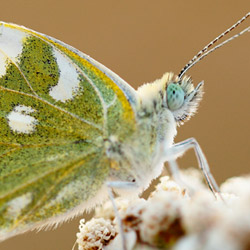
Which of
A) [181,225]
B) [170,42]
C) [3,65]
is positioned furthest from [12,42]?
[170,42]

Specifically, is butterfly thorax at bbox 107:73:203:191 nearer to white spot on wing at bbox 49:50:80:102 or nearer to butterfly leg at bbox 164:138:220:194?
butterfly leg at bbox 164:138:220:194

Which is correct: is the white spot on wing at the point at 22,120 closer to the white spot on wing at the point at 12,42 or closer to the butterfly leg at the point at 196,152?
the white spot on wing at the point at 12,42

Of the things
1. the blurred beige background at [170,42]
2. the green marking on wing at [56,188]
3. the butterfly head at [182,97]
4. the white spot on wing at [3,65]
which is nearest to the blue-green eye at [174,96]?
the butterfly head at [182,97]

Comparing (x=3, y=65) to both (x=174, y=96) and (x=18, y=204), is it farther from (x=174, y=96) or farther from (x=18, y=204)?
(x=174, y=96)

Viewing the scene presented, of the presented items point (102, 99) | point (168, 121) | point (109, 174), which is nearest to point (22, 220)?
point (109, 174)

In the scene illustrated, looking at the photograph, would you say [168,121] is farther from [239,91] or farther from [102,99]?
[239,91]

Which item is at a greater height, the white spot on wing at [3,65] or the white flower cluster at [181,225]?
the white spot on wing at [3,65]

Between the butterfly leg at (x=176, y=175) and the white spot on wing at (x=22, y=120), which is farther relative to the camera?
the white spot on wing at (x=22, y=120)
